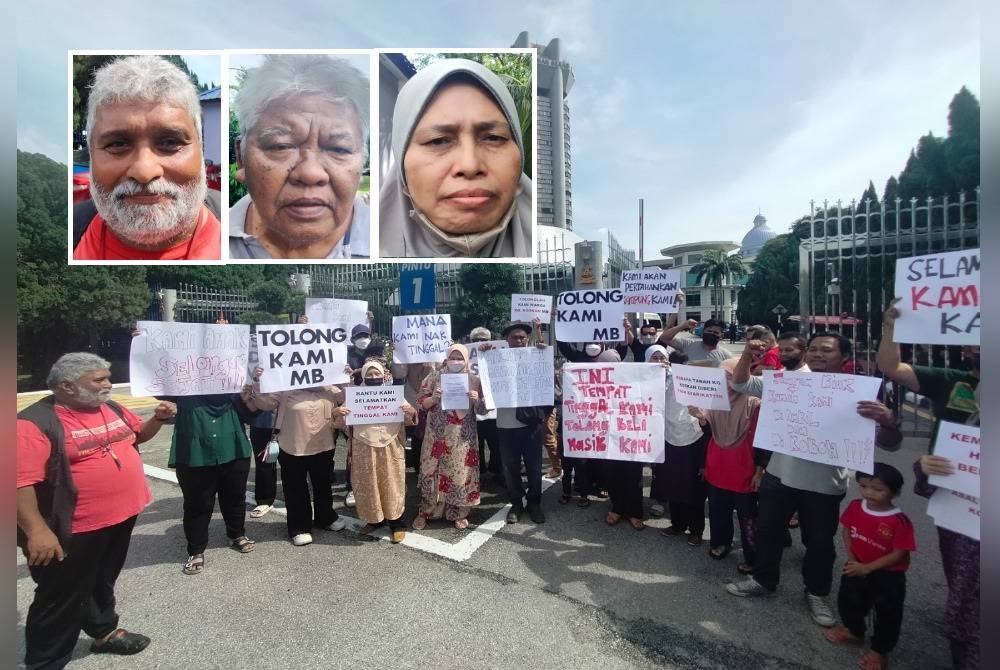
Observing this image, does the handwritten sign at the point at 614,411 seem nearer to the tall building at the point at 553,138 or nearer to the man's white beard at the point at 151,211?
the man's white beard at the point at 151,211

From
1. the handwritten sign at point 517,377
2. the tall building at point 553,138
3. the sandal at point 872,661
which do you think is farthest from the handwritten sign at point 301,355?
the tall building at point 553,138

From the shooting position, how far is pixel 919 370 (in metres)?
2.75

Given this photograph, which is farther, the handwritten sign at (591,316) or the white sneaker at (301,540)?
the handwritten sign at (591,316)

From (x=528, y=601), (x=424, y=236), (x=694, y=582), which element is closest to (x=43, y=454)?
(x=528, y=601)

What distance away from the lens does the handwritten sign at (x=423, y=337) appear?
4980 millimetres

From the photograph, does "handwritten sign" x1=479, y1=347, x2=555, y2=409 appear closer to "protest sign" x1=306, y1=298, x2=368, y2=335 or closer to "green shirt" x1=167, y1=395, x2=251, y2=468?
"green shirt" x1=167, y1=395, x2=251, y2=468

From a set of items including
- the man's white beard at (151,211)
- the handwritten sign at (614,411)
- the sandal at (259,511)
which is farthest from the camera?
the man's white beard at (151,211)

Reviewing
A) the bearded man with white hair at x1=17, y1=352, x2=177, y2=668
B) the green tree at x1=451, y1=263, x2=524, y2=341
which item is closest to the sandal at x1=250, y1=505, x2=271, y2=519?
the bearded man with white hair at x1=17, y1=352, x2=177, y2=668

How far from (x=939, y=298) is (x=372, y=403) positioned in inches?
157

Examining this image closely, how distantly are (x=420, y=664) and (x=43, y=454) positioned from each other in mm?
2259

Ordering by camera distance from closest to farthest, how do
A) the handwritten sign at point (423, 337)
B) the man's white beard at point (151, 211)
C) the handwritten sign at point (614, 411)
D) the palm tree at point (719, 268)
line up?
the handwritten sign at point (614, 411)
the handwritten sign at point (423, 337)
the man's white beard at point (151, 211)
the palm tree at point (719, 268)

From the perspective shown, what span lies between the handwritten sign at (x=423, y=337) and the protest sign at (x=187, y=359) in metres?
1.57

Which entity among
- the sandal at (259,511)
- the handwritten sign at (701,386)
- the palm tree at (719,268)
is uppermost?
the palm tree at (719,268)

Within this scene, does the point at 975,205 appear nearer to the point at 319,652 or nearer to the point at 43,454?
the point at 319,652
